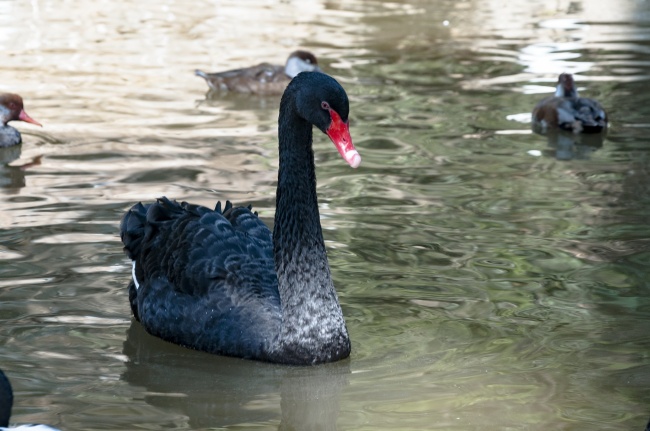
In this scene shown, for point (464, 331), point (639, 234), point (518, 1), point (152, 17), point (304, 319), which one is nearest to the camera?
point (304, 319)

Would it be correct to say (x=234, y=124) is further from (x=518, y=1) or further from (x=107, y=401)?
(x=518, y=1)

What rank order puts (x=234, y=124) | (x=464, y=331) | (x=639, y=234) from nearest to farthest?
(x=464, y=331) < (x=639, y=234) < (x=234, y=124)

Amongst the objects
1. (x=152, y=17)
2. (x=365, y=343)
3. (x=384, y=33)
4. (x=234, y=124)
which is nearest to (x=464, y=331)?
(x=365, y=343)

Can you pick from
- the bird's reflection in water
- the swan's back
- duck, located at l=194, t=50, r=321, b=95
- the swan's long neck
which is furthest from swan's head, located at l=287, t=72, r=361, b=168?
duck, located at l=194, t=50, r=321, b=95

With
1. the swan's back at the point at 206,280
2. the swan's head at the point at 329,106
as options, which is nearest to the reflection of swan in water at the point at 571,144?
the swan's back at the point at 206,280

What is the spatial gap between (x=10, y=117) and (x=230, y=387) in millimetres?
6229

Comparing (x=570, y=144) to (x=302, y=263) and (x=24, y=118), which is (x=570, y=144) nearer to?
(x=24, y=118)

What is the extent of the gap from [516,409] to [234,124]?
6987 millimetres

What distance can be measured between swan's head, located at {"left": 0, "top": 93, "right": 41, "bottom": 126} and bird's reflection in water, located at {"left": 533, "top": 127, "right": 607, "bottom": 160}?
4.62 meters

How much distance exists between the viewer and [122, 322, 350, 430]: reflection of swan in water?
5398 mm

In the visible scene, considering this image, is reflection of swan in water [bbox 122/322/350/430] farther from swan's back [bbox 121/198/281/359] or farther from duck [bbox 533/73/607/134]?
duck [bbox 533/73/607/134]

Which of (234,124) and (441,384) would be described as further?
(234,124)

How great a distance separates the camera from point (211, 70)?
585 inches

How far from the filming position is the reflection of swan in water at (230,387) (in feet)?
17.7
